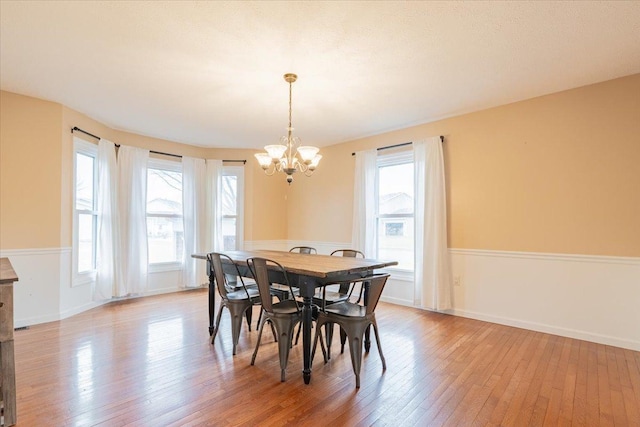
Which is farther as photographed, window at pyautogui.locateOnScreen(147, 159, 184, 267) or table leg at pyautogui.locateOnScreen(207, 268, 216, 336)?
window at pyautogui.locateOnScreen(147, 159, 184, 267)

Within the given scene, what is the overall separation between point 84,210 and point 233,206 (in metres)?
2.33

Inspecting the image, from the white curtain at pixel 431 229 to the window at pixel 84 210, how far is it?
179 inches

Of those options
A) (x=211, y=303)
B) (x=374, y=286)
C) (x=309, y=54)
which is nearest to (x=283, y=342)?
(x=374, y=286)

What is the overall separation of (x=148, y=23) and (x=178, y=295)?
415 centimetres

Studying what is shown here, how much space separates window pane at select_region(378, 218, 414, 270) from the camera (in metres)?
4.81

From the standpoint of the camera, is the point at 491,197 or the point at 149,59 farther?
the point at 491,197

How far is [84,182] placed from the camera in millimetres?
4516

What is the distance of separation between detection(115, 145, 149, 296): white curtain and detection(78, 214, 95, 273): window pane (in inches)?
14.6

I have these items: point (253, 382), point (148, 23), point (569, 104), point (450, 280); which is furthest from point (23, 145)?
point (569, 104)

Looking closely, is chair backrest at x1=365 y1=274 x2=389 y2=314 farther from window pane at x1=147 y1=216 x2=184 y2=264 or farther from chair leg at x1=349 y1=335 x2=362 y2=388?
window pane at x1=147 y1=216 x2=184 y2=264

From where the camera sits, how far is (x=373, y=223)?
16.8ft

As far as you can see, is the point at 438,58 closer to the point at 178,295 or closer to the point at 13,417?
the point at 13,417

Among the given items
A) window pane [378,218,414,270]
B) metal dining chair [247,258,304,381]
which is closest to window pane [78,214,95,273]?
metal dining chair [247,258,304,381]

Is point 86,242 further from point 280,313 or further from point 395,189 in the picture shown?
point 395,189
